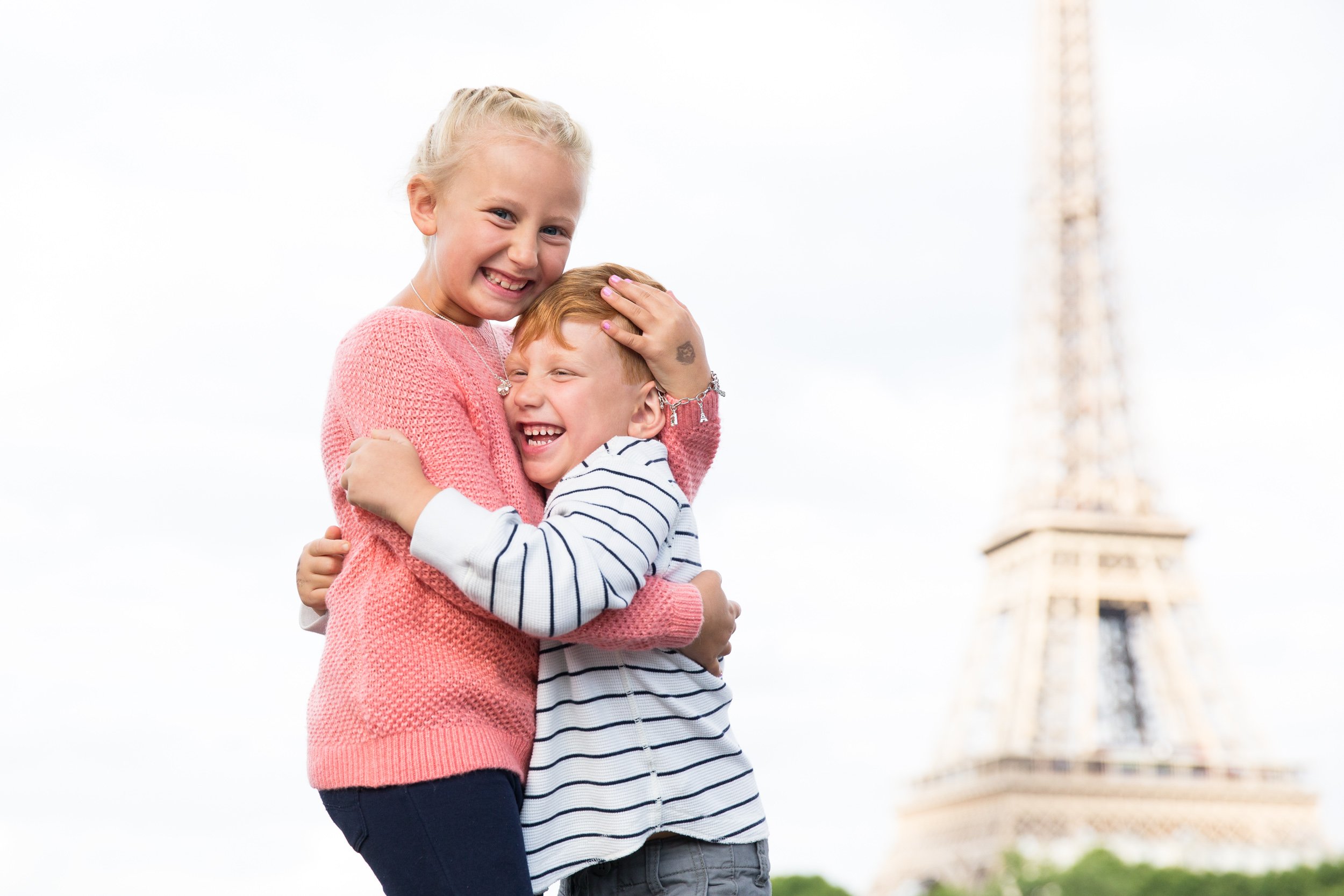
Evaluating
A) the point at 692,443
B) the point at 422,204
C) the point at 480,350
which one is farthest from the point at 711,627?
the point at 422,204

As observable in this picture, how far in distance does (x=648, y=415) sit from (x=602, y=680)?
0.49m

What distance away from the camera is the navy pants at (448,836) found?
7.29 ft

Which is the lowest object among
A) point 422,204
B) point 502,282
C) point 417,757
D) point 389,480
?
point 417,757

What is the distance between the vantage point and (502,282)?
266 centimetres

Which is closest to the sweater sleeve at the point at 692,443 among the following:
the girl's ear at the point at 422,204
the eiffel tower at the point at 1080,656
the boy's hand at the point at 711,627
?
Result: the boy's hand at the point at 711,627

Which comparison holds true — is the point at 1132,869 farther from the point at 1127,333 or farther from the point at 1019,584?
the point at 1127,333

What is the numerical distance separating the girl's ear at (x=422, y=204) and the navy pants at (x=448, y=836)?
1007 mm

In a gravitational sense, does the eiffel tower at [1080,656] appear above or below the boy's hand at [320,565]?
above

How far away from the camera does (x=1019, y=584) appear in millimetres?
28094

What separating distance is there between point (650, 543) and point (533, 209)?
66 centimetres

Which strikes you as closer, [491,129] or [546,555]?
[546,555]

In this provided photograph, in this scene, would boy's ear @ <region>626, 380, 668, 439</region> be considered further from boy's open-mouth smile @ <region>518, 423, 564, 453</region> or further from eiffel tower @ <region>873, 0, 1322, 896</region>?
eiffel tower @ <region>873, 0, 1322, 896</region>

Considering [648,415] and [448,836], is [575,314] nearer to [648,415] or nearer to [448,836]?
[648,415]

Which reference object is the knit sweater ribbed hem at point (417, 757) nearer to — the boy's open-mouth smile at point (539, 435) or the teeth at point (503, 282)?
the boy's open-mouth smile at point (539, 435)
